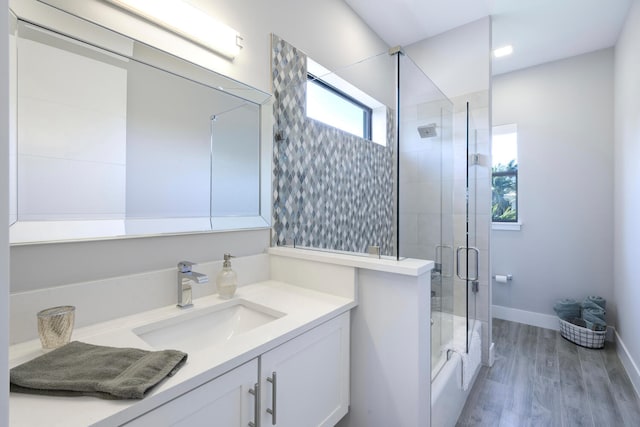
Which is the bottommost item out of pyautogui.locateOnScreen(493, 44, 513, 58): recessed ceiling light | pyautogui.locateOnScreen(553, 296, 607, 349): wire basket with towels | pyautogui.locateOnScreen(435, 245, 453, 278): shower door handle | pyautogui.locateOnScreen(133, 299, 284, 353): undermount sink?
pyautogui.locateOnScreen(553, 296, 607, 349): wire basket with towels

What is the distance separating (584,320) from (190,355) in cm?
356

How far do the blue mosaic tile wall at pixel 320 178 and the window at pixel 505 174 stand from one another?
196 centimetres

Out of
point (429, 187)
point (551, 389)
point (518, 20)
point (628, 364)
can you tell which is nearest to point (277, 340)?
point (429, 187)

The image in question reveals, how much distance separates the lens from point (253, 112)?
1.68 metres

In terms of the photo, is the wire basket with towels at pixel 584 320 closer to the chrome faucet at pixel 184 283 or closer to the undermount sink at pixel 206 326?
the undermount sink at pixel 206 326

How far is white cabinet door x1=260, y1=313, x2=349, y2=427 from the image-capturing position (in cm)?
96

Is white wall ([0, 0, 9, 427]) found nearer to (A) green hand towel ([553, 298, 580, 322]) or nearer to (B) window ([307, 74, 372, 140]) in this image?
(B) window ([307, 74, 372, 140])

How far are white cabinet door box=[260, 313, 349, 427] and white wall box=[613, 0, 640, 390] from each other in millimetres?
2275

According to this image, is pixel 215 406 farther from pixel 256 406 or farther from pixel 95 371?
pixel 95 371

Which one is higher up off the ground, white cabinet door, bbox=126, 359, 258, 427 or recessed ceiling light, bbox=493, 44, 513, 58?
recessed ceiling light, bbox=493, 44, 513, 58

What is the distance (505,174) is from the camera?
11.6 feet

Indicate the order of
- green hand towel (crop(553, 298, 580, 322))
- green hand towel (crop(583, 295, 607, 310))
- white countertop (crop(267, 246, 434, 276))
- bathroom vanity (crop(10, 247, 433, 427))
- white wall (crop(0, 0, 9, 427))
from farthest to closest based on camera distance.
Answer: green hand towel (crop(553, 298, 580, 322))
green hand towel (crop(583, 295, 607, 310))
white countertop (crop(267, 246, 434, 276))
bathroom vanity (crop(10, 247, 433, 427))
white wall (crop(0, 0, 9, 427))

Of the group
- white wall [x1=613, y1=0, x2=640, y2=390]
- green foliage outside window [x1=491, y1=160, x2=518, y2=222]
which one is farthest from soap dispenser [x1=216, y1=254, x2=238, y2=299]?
green foliage outside window [x1=491, y1=160, x2=518, y2=222]

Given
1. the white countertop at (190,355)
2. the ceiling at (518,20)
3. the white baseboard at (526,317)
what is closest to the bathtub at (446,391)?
the white countertop at (190,355)
